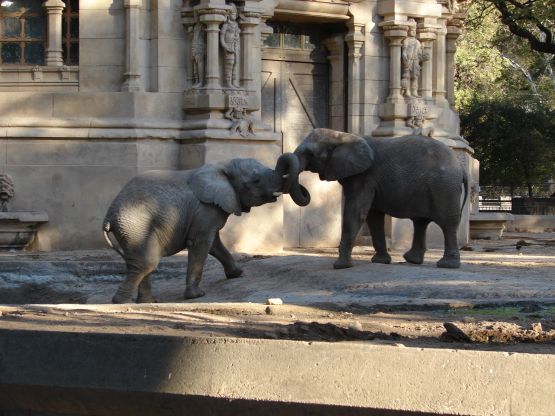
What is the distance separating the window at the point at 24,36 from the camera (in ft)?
63.2

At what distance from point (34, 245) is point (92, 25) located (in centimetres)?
330

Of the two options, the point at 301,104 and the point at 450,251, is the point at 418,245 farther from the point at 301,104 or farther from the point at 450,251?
the point at 301,104

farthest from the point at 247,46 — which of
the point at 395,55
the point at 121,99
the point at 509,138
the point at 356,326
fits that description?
the point at 509,138

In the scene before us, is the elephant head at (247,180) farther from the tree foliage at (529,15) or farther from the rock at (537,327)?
the tree foliage at (529,15)

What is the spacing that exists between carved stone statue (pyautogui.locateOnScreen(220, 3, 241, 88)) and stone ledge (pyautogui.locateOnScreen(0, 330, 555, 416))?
1094cm

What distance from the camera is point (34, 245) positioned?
18.4 meters

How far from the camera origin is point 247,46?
1912 centimetres

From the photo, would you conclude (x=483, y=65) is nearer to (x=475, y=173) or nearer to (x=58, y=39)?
(x=475, y=173)

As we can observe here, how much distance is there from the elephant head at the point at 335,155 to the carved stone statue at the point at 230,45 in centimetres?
405

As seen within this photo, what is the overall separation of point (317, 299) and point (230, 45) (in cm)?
705

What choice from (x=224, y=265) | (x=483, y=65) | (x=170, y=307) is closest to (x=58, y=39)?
(x=224, y=265)

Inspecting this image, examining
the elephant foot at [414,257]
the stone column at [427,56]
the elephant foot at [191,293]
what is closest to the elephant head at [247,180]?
the elephant foot at [191,293]

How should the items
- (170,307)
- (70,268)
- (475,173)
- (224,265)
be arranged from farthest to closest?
(475,173), (70,268), (224,265), (170,307)

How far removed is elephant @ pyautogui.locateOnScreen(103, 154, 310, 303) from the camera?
13836 mm
